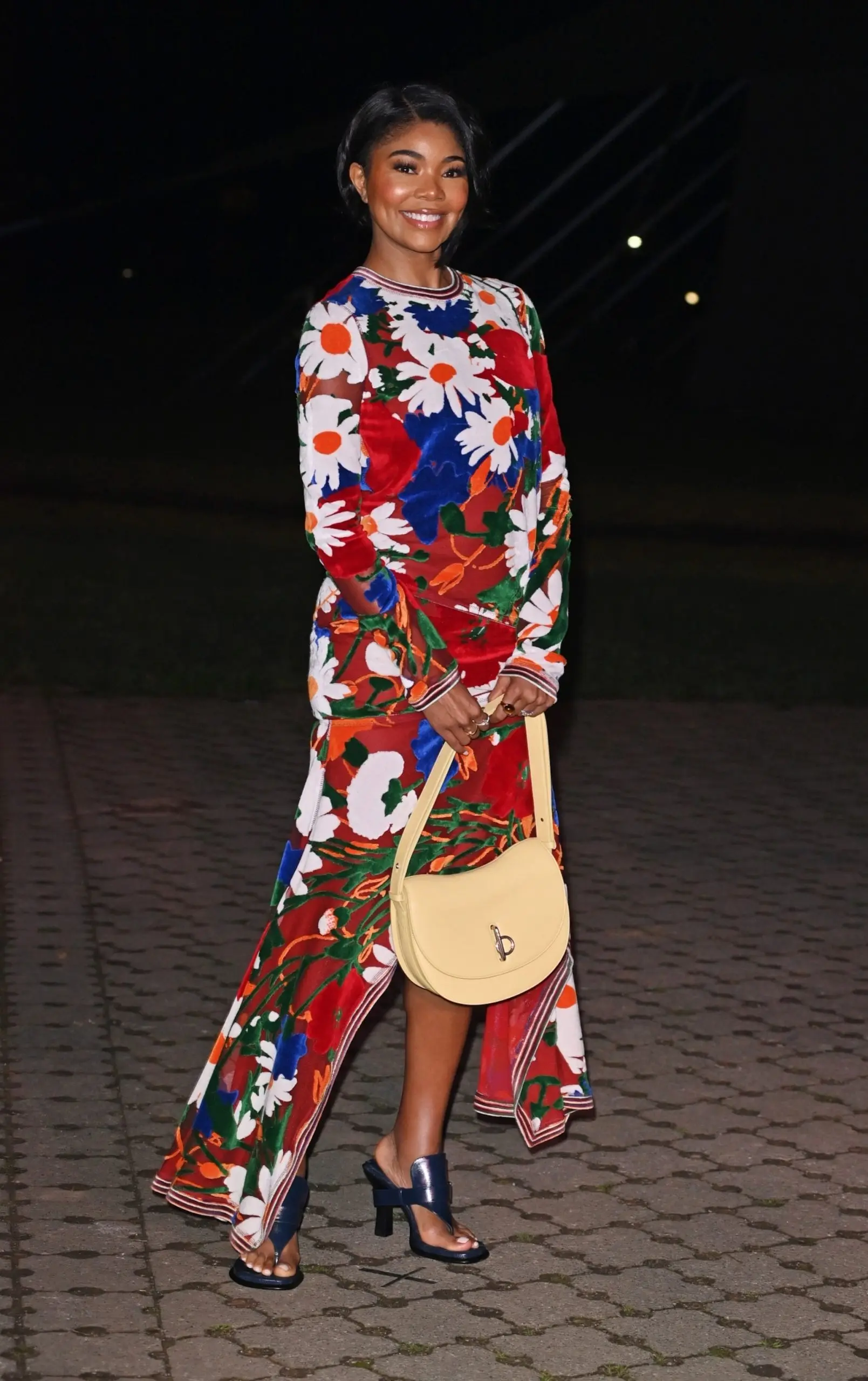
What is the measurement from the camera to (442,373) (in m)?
3.34

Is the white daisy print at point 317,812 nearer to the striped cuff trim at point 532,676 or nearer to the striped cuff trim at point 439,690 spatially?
the striped cuff trim at point 439,690

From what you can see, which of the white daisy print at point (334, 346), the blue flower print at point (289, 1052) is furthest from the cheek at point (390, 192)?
the blue flower print at point (289, 1052)

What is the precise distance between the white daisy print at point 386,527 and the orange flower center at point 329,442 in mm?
138

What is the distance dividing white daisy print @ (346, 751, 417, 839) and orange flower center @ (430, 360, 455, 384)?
647 millimetres

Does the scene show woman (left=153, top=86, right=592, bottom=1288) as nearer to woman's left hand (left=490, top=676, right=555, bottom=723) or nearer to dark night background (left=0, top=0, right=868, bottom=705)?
woman's left hand (left=490, top=676, right=555, bottom=723)

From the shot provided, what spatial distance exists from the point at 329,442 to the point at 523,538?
414mm

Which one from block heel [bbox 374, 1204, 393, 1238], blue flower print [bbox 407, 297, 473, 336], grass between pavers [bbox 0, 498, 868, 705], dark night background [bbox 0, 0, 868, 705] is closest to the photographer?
blue flower print [bbox 407, 297, 473, 336]

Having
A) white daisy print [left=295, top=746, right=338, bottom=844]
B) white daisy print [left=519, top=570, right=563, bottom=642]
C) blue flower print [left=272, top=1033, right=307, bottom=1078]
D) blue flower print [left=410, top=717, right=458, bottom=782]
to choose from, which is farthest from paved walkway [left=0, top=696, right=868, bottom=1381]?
white daisy print [left=519, top=570, right=563, bottom=642]

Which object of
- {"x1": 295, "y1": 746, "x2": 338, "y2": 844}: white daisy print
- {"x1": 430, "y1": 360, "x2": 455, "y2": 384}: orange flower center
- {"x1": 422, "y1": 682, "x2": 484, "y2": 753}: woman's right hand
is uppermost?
{"x1": 430, "y1": 360, "x2": 455, "y2": 384}: orange flower center

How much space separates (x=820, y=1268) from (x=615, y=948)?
227 centimetres

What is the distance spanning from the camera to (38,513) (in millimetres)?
16578

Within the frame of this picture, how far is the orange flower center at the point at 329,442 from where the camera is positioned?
10.7 ft

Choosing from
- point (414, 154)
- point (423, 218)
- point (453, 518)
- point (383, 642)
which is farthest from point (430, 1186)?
point (414, 154)

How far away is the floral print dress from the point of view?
10.9ft
